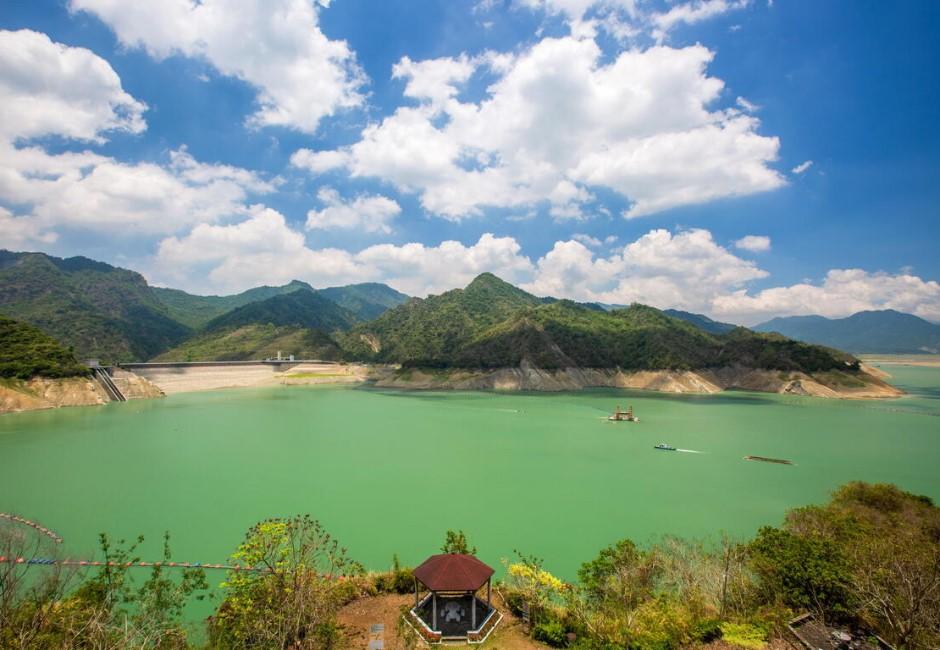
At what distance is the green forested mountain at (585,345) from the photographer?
277ft

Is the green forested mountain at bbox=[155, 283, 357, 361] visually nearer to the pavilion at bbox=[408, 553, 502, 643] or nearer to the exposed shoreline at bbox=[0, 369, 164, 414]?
the exposed shoreline at bbox=[0, 369, 164, 414]

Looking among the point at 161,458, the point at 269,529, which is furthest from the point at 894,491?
the point at 161,458

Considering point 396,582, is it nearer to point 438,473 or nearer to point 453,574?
point 453,574

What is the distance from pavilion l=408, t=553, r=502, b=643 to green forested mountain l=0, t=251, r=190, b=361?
123191mm

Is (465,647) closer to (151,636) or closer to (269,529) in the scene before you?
(269,529)

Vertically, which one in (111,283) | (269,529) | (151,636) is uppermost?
(111,283)

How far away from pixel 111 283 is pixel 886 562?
214m

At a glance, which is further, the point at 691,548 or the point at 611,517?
the point at 611,517

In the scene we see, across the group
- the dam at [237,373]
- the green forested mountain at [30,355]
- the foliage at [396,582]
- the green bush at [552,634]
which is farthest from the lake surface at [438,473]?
the dam at [237,373]

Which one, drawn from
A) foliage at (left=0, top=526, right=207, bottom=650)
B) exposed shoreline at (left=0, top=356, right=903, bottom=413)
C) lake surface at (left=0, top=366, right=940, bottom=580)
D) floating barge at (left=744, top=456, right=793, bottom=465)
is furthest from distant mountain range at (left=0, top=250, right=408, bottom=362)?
foliage at (left=0, top=526, right=207, bottom=650)

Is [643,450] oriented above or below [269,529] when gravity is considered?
below

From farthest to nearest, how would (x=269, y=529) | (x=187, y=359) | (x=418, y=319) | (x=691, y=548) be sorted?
(x=418, y=319)
(x=187, y=359)
(x=691, y=548)
(x=269, y=529)

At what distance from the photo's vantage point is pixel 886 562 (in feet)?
33.1

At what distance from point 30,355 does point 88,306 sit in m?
110
